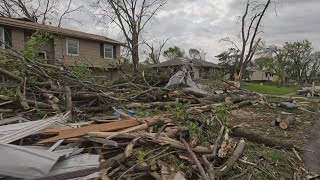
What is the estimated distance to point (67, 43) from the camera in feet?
68.5

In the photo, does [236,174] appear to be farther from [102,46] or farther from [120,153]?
[102,46]

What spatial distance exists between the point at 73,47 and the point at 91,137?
60.1ft

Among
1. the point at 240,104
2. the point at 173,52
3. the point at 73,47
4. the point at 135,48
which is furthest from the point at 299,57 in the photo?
the point at 240,104

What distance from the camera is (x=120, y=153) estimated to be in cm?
407

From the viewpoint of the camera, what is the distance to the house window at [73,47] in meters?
21.0

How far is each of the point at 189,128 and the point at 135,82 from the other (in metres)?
4.82

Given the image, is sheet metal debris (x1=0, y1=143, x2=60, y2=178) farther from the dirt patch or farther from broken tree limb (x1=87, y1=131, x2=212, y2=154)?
the dirt patch

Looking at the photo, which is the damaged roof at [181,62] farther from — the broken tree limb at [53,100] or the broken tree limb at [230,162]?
the broken tree limb at [230,162]

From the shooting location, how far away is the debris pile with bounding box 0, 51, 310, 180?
350 centimetres

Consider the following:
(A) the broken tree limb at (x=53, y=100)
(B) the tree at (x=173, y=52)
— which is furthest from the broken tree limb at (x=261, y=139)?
(B) the tree at (x=173, y=52)

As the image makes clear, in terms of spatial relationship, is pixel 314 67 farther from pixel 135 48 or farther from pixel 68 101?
pixel 68 101

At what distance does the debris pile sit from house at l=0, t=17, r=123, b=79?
380 inches

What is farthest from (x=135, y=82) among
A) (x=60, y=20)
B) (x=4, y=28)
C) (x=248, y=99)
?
(x=60, y=20)

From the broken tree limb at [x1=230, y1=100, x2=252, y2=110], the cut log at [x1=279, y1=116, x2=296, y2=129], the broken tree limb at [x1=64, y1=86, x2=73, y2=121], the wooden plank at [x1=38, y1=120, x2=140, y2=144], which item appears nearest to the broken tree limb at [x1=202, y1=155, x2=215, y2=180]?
the wooden plank at [x1=38, y1=120, x2=140, y2=144]
